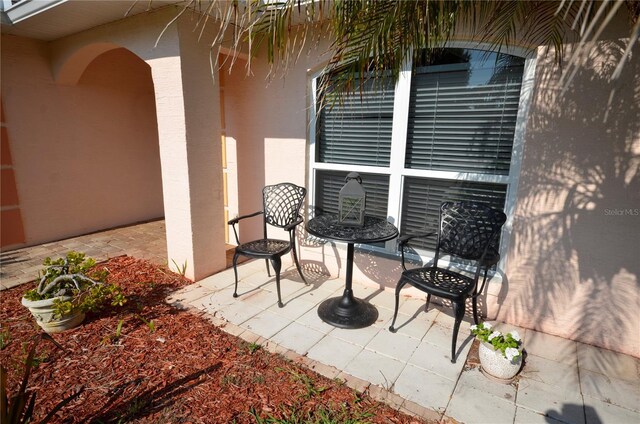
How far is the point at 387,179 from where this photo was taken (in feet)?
11.8

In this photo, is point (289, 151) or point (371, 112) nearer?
point (371, 112)

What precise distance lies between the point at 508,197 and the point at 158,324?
133 inches

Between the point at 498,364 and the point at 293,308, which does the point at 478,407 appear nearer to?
the point at 498,364

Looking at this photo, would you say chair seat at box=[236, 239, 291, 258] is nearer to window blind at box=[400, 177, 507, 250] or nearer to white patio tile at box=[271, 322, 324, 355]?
white patio tile at box=[271, 322, 324, 355]

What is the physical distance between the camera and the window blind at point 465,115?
9.70 ft

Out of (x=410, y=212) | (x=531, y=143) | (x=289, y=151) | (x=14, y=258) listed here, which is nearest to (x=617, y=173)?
(x=531, y=143)

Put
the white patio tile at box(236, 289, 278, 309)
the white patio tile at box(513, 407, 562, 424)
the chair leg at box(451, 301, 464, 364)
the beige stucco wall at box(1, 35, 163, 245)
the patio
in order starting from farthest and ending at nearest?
the beige stucco wall at box(1, 35, 163, 245), the white patio tile at box(236, 289, 278, 309), the chair leg at box(451, 301, 464, 364), the patio, the white patio tile at box(513, 407, 562, 424)

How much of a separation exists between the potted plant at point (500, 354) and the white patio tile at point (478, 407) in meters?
0.20

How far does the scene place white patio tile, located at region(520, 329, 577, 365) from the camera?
2.64m

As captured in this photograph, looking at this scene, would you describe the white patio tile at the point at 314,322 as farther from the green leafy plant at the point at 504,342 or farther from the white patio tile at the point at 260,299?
the green leafy plant at the point at 504,342

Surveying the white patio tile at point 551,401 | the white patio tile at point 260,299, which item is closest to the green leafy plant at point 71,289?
the white patio tile at point 260,299

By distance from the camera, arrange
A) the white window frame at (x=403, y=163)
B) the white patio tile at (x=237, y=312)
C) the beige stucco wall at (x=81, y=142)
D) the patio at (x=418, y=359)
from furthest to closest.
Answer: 1. the beige stucco wall at (x=81, y=142)
2. the white patio tile at (x=237, y=312)
3. the white window frame at (x=403, y=163)
4. the patio at (x=418, y=359)

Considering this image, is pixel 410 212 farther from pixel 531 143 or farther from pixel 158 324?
pixel 158 324

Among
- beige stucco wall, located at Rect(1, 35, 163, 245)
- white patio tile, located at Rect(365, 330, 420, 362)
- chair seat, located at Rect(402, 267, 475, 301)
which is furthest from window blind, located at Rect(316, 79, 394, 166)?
beige stucco wall, located at Rect(1, 35, 163, 245)
